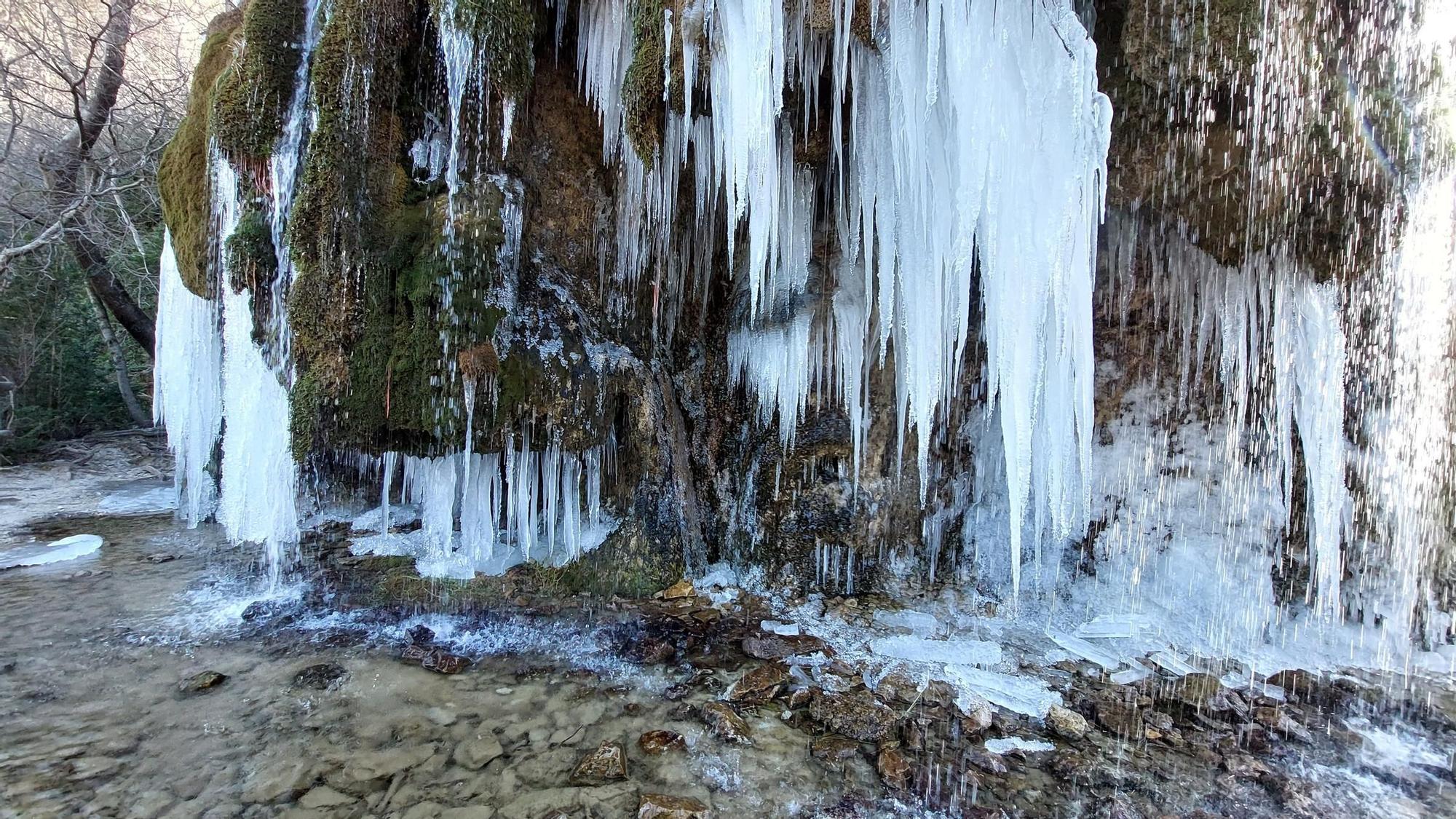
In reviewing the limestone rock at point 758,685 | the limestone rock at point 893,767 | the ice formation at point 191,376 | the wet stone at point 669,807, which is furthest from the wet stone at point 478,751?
the ice formation at point 191,376

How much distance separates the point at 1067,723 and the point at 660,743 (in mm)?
2362

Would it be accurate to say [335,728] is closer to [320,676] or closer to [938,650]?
[320,676]

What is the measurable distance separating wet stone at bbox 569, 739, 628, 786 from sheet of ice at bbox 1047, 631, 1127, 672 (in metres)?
3.37

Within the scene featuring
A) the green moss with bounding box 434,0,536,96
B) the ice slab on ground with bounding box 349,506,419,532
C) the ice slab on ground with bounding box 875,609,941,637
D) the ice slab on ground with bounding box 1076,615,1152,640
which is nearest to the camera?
the green moss with bounding box 434,0,536,96

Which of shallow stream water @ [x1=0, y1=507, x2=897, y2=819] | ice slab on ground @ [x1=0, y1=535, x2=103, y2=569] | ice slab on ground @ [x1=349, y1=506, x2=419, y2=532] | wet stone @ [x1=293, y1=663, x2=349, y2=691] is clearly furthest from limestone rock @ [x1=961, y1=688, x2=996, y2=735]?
ice slab on ground @ [x1=0, y1=535, x2=103, y2=569]

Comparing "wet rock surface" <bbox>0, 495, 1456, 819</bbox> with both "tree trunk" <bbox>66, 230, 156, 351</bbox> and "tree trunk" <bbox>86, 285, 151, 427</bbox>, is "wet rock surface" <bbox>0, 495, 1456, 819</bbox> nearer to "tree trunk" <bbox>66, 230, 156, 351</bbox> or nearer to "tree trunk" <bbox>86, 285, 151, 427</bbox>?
"tree trunk" <bbox>66, 230, 156, 351</bbox>

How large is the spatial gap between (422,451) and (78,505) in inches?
286

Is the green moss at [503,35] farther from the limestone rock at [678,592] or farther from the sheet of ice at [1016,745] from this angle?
the sheet of ice at [1016,745]

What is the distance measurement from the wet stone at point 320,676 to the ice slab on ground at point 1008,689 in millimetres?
3951

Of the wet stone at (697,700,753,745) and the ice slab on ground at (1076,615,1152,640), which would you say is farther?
the ice slab on ground at (1076,615,1152,640)

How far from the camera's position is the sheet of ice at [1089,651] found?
169 inches

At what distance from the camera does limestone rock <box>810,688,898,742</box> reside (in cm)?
344

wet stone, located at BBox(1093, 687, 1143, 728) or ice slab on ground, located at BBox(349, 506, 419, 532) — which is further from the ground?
ice slab on ground, located at BBox(349, 506, 419, 532)

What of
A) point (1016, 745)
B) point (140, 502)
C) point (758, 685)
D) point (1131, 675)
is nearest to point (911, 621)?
point (1131, 675)
